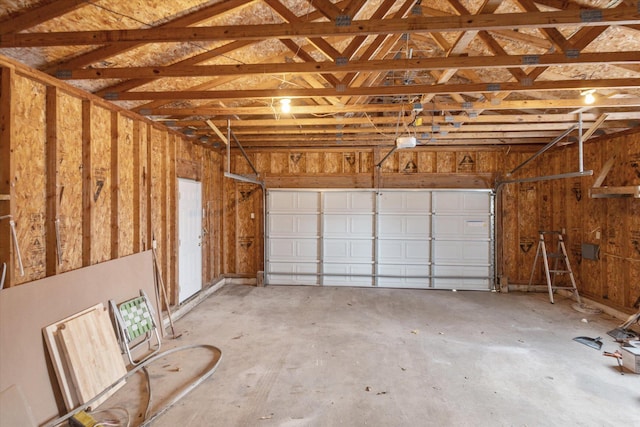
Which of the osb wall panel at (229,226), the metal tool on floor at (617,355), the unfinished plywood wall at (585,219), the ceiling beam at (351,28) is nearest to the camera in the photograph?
the ceiling beam at (351,28)

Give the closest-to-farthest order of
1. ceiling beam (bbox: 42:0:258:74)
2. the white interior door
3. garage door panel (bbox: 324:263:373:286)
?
ceiling beam (bbox: 42:0:258:74) → the white interior door → garage door panel (bbox: 324:263:373:286)

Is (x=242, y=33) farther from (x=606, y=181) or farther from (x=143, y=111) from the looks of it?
(x=606, y=181)

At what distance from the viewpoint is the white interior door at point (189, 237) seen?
5.66 meters

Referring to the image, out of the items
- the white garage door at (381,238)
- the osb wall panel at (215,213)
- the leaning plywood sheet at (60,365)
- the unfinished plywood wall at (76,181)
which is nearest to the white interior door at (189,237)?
the unfinished plywood wall at (76,181)

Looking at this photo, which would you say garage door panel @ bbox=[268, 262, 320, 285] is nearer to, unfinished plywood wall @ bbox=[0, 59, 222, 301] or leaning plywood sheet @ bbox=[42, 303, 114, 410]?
unfinished plywood wall @ bbox=[0, 59, 222, 301]

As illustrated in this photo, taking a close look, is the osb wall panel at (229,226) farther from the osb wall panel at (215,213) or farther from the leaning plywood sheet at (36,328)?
the leaning plywood sheet at (36,328)

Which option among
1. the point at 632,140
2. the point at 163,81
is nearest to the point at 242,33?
the point at 163,81

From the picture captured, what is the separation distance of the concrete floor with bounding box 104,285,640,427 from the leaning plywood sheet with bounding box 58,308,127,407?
31 centimetres

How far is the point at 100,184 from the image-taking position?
381 centimetres

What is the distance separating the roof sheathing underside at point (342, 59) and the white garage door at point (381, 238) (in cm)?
224

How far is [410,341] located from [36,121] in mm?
4900

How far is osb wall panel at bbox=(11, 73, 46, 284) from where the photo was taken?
2.76m

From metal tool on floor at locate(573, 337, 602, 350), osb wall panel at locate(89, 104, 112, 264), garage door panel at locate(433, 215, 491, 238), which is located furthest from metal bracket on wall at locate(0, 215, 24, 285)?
garage door panel at locate(433, 215, 491, 238)

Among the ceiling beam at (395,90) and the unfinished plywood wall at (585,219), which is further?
the unfinished plywood wall at (585,219)
